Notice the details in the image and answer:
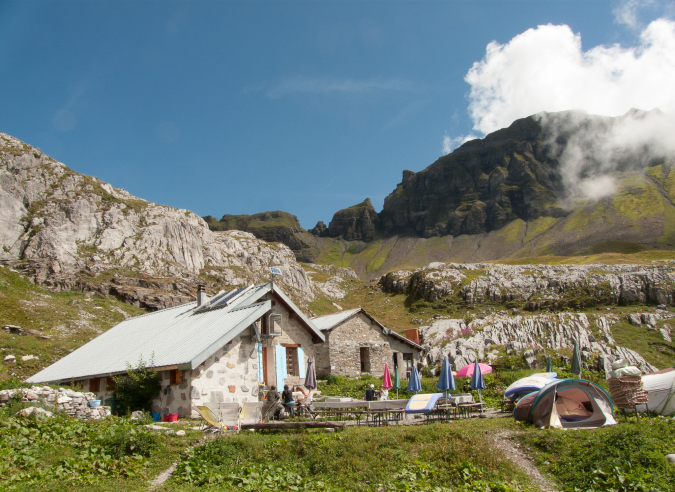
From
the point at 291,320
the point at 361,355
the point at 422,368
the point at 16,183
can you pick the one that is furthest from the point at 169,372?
the point at 16,183

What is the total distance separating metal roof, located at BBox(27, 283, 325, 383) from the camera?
57.3 ft

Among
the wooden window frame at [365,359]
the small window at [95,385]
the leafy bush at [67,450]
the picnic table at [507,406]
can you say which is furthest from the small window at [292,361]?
the wooden window frame at [365,359]

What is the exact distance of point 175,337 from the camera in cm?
2053

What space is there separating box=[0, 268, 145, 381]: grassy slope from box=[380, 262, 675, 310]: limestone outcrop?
45.5 metres

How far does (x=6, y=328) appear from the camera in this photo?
103ft

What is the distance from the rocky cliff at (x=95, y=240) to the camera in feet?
162

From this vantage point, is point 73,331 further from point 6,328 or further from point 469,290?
point 469,290

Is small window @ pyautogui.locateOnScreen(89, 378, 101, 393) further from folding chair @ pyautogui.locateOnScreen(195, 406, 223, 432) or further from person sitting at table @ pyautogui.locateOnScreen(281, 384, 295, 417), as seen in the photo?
person sitting at table @ pyautogui.locateOnScreen(281, 384, 295, 417)

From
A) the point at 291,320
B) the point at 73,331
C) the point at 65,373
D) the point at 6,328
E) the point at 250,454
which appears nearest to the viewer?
the point at 250,454

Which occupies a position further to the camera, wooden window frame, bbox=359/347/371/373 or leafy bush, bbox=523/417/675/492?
wooden window frame, bbox=359/347/371/373

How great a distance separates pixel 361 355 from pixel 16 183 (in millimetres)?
51059

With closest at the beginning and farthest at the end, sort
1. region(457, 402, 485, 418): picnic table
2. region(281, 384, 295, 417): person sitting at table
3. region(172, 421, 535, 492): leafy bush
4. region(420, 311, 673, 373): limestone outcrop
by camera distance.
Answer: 1. region(172, 421, 535, 492): leafy bush
2. region(281, 384, 295, 417): person sitting at table
3. region(457, 402, 485, 418): picnic table
4. region(420, 311, 673, 373): limestone outcrop

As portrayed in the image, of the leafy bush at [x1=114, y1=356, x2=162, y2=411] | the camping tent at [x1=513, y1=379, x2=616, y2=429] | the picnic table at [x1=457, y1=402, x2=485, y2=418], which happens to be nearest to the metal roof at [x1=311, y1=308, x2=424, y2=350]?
the picnic table at [x1=457, y1=402, x2=485, y2=418]

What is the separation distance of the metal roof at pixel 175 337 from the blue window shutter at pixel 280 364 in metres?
2.25
